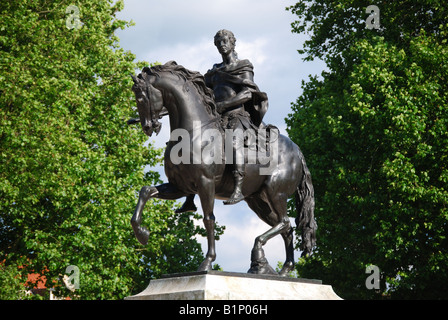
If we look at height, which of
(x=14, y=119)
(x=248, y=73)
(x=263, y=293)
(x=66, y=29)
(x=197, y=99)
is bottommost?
(x=263, y=293)

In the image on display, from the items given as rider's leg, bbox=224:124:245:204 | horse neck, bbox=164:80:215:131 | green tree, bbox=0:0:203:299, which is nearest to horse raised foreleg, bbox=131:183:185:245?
rider's leg, bbox=224:124:245:204

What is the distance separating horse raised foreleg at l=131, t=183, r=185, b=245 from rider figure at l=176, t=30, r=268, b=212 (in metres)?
0.64

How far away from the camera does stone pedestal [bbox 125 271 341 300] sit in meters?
8.51

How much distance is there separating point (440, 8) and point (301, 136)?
6466mm

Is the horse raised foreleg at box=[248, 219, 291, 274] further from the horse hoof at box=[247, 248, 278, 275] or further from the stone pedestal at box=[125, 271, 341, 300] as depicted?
the stone pedestal at box=[125, 271, 341, 300]

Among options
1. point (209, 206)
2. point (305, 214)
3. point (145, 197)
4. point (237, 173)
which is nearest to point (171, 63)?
point (237, 173)

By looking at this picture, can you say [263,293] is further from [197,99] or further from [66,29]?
[66,29]

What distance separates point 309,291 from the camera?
980 cm

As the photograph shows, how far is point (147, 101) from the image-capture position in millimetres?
9430

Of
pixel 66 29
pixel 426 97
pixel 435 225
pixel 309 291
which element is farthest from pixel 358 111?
pixel 309 291

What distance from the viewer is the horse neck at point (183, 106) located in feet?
31.3

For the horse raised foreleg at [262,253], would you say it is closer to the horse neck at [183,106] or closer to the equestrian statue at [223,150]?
the equestrian statue at [223,150]

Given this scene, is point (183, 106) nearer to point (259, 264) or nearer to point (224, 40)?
point (224, 40)

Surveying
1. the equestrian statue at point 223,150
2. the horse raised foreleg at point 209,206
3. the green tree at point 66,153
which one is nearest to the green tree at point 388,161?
the green tree at point 66,153
